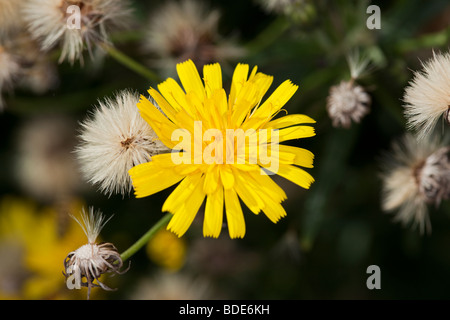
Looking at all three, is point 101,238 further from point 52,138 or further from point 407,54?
point 407,54

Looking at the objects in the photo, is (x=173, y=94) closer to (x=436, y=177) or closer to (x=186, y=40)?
(x=186, y=40)

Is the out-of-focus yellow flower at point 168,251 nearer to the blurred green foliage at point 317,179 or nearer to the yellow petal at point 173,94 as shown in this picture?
the blurred green foliage at point 317,179

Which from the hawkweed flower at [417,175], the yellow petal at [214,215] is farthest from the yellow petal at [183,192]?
the hawkweed flower at [417,175]

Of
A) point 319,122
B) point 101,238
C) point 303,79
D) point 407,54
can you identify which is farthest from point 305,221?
point 101,238

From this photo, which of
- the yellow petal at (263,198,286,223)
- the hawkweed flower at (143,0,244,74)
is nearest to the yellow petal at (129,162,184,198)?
the yellow petal at (263,198,286,223)

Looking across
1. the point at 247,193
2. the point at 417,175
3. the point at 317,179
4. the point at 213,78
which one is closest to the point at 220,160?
the point at 247,193

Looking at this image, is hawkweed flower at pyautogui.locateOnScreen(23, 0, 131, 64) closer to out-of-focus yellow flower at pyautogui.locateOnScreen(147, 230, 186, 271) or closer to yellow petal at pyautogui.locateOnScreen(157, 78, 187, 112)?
yellow petal at pyautogui.locateOnScreen(157, 78, 187, 112)
